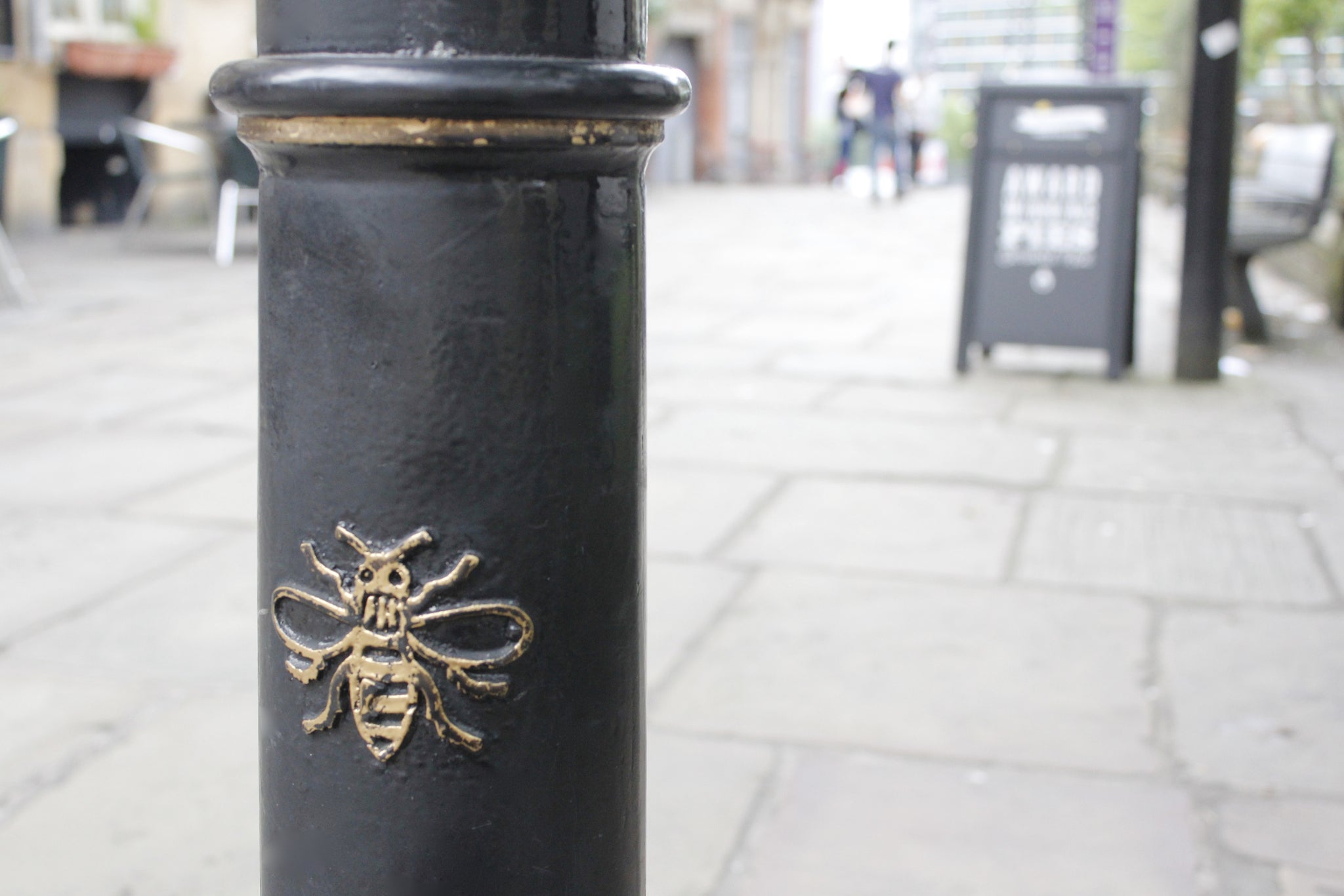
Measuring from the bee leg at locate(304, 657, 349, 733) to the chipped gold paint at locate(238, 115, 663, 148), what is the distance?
1.25 feet

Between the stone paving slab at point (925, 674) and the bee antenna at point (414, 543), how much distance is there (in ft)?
5.56

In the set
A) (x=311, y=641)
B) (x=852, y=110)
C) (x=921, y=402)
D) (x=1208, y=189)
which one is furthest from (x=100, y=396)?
(x=852, y=110)

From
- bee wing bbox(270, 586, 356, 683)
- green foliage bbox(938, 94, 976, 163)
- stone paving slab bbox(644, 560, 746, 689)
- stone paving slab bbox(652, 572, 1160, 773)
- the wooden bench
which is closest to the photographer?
bee wing bbox(270, 586, 356, 683)

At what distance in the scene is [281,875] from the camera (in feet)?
3.95

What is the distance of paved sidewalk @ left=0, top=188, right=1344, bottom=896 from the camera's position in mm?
2281

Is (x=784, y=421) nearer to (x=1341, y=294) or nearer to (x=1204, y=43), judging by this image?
(x=1204, y=43)

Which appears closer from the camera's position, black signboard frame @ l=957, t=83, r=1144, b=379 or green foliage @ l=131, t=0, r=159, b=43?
black signboard frame @ l=957, t=83, r=1144, b=379

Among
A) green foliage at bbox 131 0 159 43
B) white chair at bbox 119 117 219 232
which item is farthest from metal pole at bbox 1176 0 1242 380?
green foliage at bbox 131 0 159 43

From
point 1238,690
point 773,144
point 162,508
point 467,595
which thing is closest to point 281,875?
point 467,595

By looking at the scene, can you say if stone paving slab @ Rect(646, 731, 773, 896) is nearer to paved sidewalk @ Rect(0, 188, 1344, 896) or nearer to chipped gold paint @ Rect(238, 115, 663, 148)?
paved sidewalk @ Rect(0, 188, 1344, 896)

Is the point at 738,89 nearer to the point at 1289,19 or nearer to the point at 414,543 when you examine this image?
the point at 1289,19

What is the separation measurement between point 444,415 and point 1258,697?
2.24 metres

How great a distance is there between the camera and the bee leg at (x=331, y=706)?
3.62 feet

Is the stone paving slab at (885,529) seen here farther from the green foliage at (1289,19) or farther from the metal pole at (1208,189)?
the green foliage at (1289,19)
